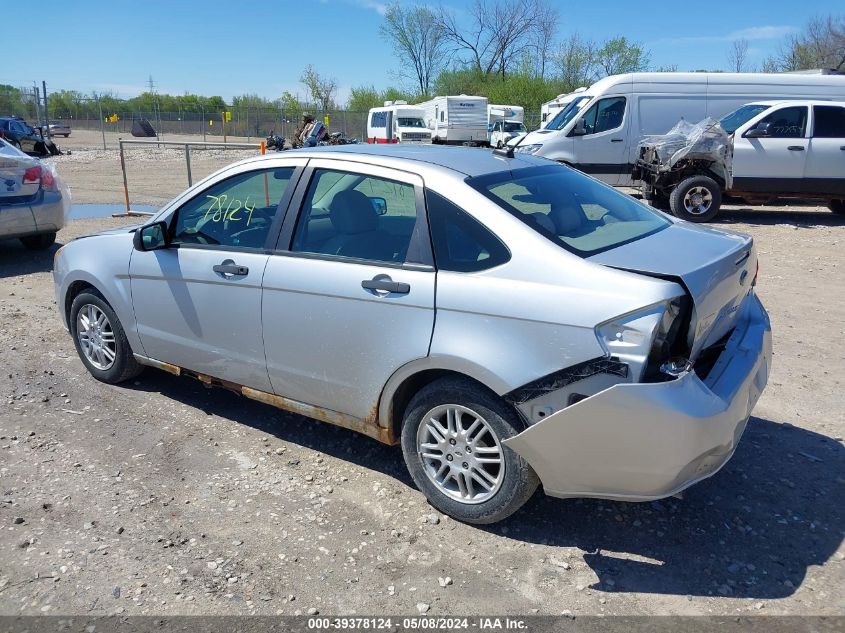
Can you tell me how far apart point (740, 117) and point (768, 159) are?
4.03 ft

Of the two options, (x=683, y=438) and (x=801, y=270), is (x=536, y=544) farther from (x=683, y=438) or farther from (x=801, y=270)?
(x=801, y=270)

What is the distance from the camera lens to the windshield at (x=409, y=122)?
100ft

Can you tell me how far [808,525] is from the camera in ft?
11.2

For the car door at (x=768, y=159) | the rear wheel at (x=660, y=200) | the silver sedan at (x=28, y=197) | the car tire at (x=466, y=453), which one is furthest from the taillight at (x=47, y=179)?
Result: the car door at (x=768, y=159)

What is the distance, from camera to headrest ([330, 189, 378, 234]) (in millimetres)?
3828

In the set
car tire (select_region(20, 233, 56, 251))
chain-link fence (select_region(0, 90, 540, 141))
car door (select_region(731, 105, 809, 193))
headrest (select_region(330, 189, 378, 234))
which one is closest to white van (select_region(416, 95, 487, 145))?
car door (select_region(731, 105, 809, 193))

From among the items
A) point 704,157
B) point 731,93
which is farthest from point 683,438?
point 731,93

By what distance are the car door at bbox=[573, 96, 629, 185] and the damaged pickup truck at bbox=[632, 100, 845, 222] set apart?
5.92ft

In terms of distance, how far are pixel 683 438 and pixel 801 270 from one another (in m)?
7.12

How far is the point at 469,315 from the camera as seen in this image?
319 cm

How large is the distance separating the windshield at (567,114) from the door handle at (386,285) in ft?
40.6

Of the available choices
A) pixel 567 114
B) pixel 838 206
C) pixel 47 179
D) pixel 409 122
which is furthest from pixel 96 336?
pixel 409 122

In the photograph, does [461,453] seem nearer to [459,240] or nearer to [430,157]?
[459,240]

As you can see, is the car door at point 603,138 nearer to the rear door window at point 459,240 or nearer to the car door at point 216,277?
the car door at point 216,277
